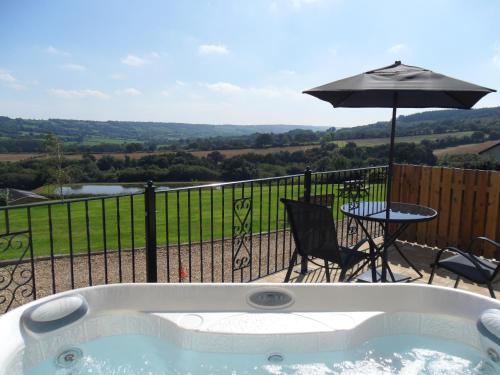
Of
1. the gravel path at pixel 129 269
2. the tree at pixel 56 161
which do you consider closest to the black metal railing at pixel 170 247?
the gravel path at pixel 129 269

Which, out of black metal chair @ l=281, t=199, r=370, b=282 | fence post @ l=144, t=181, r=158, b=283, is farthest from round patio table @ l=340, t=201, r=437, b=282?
fence post @ l=144, t=181, r=158, b=283

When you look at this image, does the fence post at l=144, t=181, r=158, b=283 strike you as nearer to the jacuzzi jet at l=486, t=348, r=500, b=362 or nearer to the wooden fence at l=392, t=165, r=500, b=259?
the jacuzzi jet at l=486, t=348, r=500, b=362

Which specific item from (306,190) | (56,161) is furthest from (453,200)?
(56,161)

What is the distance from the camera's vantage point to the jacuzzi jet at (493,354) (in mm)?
2104

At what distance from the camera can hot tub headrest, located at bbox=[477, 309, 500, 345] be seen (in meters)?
2.13

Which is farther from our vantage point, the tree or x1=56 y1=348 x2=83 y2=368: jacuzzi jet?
the tree

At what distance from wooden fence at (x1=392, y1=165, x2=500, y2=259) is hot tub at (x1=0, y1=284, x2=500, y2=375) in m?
2.72

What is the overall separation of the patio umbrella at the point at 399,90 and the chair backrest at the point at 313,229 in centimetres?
77

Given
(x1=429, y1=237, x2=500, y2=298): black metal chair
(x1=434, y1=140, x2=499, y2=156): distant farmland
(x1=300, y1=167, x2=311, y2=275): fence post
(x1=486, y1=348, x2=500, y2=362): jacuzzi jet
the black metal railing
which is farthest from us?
(x1=434, y1=140, x2=499, y2=156): distant farmland

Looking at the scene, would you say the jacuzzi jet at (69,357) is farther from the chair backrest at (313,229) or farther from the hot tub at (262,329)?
the chair backrest at (313,229)

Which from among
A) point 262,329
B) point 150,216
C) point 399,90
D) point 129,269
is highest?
point 399,90

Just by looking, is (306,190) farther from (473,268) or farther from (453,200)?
(453,200)

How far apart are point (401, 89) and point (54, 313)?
9.22 ft

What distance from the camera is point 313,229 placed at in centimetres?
329
